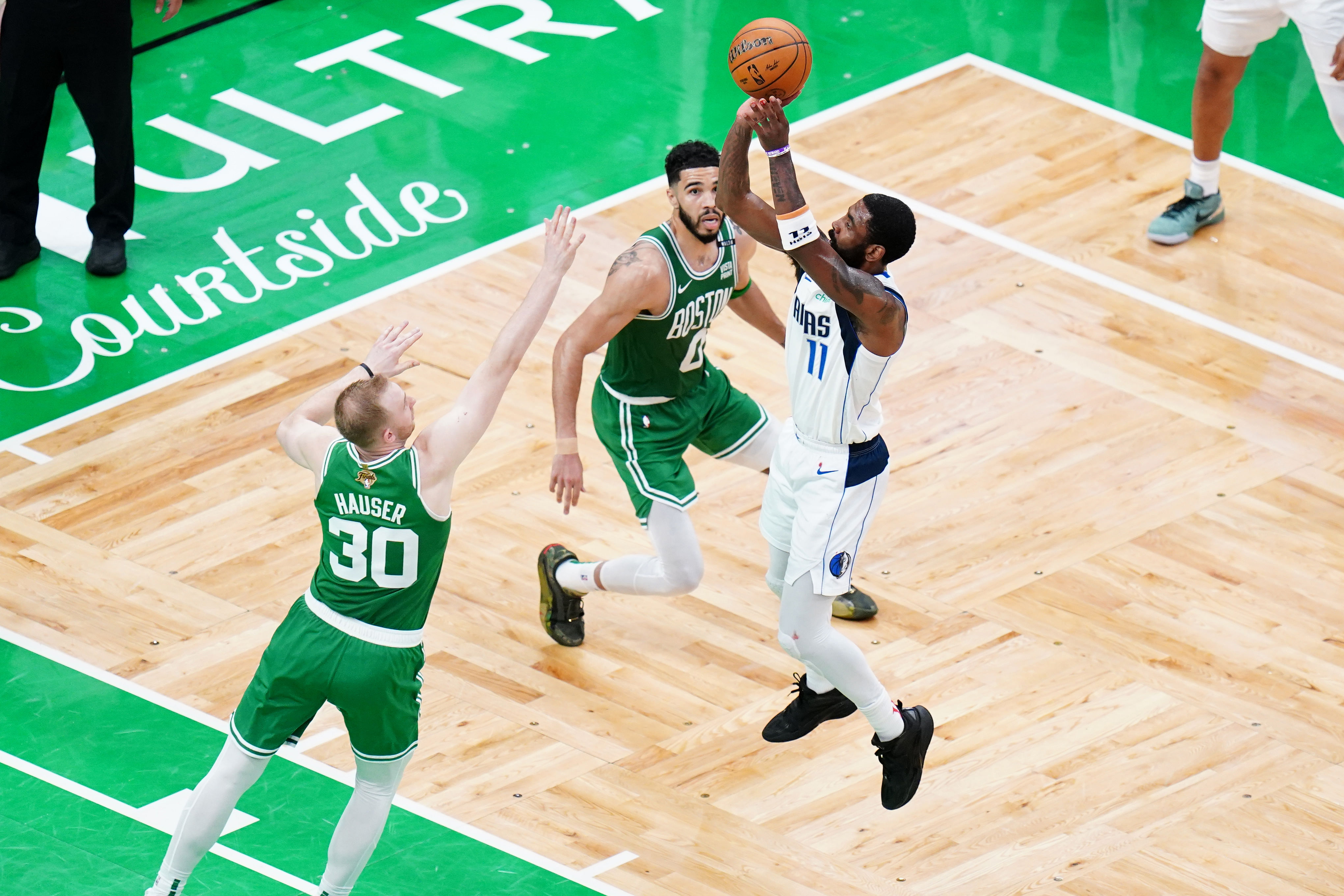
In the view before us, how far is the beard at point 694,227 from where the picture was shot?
8.00m

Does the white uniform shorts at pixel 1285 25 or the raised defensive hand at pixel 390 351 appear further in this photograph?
the white uniform shorts at pixel 1285 25

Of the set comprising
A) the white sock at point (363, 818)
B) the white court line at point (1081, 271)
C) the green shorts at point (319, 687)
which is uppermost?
the green shorts at point (319, 687)

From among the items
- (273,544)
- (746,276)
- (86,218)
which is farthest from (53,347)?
(746,276)

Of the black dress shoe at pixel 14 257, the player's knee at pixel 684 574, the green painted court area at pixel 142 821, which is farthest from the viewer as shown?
the black dress shoe at pixel 14 257

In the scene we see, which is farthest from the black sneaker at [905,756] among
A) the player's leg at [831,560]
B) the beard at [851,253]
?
the beard at [851,253]

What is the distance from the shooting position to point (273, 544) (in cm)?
938

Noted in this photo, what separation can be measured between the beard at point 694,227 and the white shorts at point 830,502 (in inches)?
34.7

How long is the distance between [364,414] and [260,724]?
1.03 meters

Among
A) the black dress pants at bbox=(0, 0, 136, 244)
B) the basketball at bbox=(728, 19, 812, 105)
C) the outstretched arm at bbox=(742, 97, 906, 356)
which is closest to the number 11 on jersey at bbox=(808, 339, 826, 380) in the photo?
the outstretched arm at bbox=(742, 97, 906, 356)

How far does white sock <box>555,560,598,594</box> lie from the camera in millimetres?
8664

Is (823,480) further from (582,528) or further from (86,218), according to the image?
(86,218)

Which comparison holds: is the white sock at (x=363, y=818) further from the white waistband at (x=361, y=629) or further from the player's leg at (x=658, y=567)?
the player's leg at (x=658, y=567)

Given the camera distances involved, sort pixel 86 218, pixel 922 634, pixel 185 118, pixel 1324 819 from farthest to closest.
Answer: pixel 185 118
pixel 86 218
pixel 922 634
pixel 1324 819

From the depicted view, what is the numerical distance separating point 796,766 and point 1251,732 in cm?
171
